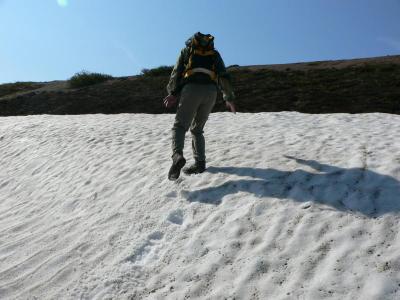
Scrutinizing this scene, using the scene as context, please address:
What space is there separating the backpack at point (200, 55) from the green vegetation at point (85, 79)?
22343mm

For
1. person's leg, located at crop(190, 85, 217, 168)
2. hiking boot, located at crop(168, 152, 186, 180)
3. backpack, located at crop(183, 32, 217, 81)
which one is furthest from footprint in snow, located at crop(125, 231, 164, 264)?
backpack, located at crop(183, 32, 217, 81)

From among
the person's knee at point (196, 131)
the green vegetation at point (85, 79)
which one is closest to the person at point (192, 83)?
the person's knee at point (196, 131)

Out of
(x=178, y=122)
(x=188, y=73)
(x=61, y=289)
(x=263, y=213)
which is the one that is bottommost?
(x=61, y=289)

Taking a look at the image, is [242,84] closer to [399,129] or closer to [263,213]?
[399,129]

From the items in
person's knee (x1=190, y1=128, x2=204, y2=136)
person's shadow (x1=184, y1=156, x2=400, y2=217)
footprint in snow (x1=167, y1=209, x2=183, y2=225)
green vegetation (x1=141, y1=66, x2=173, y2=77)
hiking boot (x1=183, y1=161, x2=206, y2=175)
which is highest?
green vegetation (x1=141, y1=66, x2=173, y2=77)

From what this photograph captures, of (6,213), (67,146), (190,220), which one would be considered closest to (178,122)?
(190,220)

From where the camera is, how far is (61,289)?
446cm

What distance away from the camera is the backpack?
21.0ft

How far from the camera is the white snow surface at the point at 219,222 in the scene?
161 inches

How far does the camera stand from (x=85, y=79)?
28.0 meters

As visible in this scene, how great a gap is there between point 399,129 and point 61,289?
297 inches

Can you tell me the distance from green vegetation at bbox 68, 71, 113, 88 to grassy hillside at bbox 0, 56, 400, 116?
2.46ft

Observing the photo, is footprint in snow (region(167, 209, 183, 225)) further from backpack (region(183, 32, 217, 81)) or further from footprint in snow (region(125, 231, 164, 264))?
backpack (region(183, 32, 217, 81))

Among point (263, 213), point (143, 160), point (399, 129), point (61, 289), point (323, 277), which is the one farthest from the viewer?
point (399, 129)
